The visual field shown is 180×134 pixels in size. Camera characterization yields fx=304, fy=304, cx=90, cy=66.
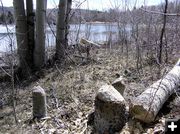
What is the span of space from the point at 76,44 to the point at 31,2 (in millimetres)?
1751

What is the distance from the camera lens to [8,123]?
4.24 meters

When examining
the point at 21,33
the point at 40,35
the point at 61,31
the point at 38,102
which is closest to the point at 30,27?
the point at 21,33

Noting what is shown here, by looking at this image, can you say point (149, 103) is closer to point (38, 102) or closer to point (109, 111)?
point (109, 111)

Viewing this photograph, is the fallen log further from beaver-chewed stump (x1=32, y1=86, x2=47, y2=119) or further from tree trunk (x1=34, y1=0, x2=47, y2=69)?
tree trunk (x1=34, y1=0, x2=47, y2=69)

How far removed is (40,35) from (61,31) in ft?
2.30

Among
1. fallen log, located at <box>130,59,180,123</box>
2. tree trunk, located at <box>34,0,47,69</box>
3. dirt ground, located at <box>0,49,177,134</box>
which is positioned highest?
tree trunk, located at <box>34,0,47,69</box>

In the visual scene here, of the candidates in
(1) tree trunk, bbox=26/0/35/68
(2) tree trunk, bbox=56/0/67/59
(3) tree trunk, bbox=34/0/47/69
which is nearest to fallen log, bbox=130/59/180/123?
(3) tree trunk, bbox=34/0/47/69

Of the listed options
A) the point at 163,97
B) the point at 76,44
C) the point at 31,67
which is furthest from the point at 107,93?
the point at 76,44

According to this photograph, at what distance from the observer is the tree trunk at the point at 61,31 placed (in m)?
6.86

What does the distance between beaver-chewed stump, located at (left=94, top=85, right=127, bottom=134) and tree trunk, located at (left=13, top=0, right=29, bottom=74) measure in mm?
3148

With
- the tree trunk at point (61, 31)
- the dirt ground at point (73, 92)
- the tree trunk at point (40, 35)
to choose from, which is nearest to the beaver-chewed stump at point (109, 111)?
the dirt ground at point (73, 92)

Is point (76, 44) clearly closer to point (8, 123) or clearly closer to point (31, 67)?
point (31, 67)

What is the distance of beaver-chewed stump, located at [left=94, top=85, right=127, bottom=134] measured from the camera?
143 inches

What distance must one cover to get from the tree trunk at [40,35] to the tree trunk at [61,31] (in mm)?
496
